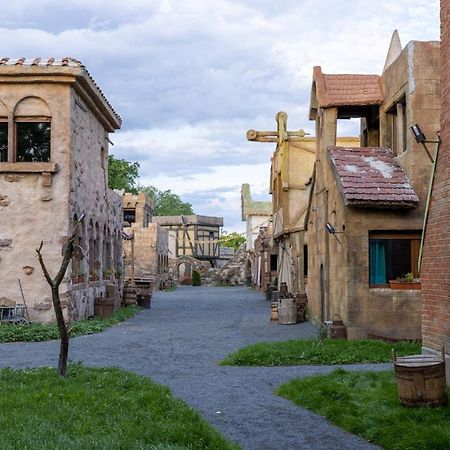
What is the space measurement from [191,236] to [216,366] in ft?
165

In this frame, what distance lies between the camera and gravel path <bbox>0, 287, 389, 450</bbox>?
24.1 ft

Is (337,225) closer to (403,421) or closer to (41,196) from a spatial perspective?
(41,196)

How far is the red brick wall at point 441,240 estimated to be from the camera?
29.2 ft

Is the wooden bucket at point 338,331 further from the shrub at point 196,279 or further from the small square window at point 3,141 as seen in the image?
the shrub at point 196,279

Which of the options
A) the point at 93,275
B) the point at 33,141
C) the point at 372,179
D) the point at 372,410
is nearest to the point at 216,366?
the point at 372,410

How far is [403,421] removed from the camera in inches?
288

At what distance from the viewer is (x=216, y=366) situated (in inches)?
467

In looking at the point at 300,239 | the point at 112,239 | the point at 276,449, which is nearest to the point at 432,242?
the point at 276,449

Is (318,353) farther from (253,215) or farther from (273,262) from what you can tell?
(253,215)

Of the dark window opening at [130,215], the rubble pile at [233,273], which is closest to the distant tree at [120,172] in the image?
the dark window opening at [130,215]

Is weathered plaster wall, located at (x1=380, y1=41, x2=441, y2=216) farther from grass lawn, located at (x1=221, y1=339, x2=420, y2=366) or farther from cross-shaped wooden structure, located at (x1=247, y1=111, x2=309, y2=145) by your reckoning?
cross-shaped wooden structure, located at (x1=247, y1=111, x2=309, y2=145)

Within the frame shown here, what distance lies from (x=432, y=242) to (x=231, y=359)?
445 cm

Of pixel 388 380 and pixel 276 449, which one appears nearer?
pixel 276 449

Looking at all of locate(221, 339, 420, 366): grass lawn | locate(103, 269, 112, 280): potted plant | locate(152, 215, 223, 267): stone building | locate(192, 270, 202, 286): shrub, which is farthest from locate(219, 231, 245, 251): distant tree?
locate(221, 339, 420, 366): grass lawn
